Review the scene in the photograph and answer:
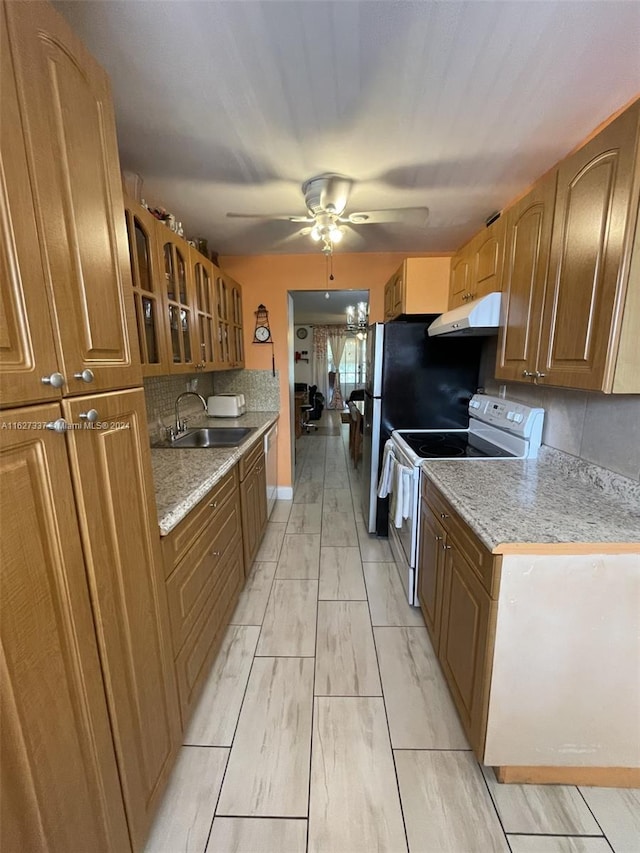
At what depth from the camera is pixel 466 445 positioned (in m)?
2.24

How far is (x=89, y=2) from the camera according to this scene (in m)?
0.93

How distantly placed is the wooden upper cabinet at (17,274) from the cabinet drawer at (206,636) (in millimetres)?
1138

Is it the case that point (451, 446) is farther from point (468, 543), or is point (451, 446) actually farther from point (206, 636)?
point (206, 636)

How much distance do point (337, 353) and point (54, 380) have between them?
892 cm

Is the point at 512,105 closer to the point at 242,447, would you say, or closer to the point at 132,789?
the point at 242,447

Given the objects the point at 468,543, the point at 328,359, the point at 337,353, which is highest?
the point at 337,353

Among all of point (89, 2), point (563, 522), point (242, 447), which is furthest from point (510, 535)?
point (89, 2)

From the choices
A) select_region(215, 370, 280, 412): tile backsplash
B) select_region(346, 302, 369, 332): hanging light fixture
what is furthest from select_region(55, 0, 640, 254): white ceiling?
select_region(346, 302, 369, 332): hanging light fixture

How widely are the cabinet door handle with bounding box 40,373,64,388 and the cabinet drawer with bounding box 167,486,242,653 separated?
791 mm

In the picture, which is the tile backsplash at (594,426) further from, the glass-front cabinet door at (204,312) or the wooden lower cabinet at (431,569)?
the glass-front cabinet door at (204,312)

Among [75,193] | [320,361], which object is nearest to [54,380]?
[75,193]

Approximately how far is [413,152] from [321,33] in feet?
2.44

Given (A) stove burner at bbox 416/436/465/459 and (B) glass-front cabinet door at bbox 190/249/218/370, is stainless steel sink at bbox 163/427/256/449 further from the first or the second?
(A) stove burner at bbox 416/436/465/459

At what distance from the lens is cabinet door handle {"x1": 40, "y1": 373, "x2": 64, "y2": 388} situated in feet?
2.09
